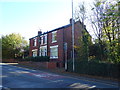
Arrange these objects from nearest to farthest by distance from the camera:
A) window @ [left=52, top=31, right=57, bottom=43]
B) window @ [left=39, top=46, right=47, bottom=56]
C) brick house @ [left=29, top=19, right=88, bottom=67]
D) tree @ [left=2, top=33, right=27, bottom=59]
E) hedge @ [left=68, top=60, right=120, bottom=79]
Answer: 1. hedge @ [left=68, top=60, right=120, bottom=79]
2. brick house @ [left=29, top=19, right=88, bottom=67]
3. window @ [left=52, top=31, right=57, bottom=43]
4. window @ [left=39, top=46, right=47, bottom=56]
5. tree @ [left=2, top=33, right=27, bottom=59]

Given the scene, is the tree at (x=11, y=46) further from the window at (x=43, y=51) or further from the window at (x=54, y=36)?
A: the window at (x=54, y=36)

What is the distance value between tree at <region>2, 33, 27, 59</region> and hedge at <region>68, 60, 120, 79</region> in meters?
36.7

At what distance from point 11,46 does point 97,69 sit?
4203cm

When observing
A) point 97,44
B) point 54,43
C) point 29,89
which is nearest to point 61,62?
point 54,43

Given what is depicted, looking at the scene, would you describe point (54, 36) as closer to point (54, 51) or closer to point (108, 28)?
point (54, 51)

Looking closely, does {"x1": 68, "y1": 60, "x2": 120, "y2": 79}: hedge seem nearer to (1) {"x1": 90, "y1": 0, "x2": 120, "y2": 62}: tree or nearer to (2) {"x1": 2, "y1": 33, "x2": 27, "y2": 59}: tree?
(1) {"x1": 90, "y1": 0, "x2": 120, "y2": 62}: tree

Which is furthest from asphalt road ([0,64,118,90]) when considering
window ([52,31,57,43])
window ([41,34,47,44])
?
window ([41,34,47,44])

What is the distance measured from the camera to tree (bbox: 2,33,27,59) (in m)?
54.3

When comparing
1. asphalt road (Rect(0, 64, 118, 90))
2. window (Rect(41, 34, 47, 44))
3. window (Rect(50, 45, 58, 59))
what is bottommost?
asphalt road (Rect(0, 64, 118, 90))

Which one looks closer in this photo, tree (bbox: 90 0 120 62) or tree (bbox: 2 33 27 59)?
tree (bbox: 90 0 120 62)

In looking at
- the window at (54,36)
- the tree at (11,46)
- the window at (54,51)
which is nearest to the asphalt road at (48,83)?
the window at (54,51)

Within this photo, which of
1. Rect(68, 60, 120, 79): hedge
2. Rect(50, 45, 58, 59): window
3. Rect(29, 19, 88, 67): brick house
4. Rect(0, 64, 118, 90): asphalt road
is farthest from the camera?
Rect(50, 45, 58, 59): window

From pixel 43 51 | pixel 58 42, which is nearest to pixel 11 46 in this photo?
pixel 43 51

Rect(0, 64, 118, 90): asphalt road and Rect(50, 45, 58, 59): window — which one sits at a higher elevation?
Rect(50, 45, 58, 59): window
